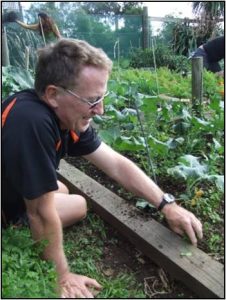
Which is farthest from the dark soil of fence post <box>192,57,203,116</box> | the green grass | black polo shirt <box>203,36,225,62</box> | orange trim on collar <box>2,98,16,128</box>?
black polo shirt <box>203,36,225,62</box>

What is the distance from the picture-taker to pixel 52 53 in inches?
66.2

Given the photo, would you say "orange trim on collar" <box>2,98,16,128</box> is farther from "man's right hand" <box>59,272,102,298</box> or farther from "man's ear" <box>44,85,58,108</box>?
"man's right hand" <box>59,272,102,298</box>

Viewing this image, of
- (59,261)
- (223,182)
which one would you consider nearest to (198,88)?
(223,182)

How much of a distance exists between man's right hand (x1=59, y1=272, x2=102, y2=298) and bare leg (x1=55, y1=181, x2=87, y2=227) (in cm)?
51

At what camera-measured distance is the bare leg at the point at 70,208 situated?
2.20 meters

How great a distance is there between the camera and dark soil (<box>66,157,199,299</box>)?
6.01ft

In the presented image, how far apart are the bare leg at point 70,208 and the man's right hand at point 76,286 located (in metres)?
0.51

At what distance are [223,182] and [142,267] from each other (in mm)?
558

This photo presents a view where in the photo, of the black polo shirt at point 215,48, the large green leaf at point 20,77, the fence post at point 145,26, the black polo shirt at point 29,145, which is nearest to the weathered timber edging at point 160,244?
the black polo shirt at point 29,145

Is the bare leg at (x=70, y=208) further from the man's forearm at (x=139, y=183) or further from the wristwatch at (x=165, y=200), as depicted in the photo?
the wristwatch at (x=165, y=200)

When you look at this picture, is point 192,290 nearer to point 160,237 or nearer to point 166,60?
point 160,237

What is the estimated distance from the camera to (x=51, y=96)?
166cm

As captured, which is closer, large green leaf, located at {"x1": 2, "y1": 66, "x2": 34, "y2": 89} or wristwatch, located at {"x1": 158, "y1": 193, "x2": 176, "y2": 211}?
wristwatch, located at {"x1": 158, "y1": 193, "x2": 176, "y2": 211}

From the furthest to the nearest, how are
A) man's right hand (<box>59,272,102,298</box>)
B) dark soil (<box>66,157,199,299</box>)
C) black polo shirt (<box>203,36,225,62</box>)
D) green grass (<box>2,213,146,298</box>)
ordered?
black polo shirt (<box>203,36,225,62</box>), dark soil (<box>66,157,199,299</box>), man's right hand (<box>59,272,102,298</box>), green grass (<box>2,213,146,298</box>)
